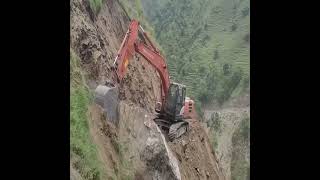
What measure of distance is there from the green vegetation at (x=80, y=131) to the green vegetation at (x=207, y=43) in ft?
5.59

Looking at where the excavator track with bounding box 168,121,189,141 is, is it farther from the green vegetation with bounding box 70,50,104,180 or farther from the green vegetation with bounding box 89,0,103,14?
the green vegetation with bounding box 89,0,103,14

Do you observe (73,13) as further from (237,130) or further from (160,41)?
(237,130)

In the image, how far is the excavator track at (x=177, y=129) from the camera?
402 inches

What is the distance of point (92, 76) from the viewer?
943 centimetres

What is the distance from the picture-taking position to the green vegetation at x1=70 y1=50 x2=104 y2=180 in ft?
30.4

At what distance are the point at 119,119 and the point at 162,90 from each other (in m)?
0.97

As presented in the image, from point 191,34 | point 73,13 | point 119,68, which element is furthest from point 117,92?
point 191,34

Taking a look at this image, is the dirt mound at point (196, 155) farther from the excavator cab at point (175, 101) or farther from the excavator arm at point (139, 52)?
the excavator arm at point (139, 52)

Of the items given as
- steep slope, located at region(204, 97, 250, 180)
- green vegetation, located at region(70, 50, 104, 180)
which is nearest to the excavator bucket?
green vegetation, located at region(70, 50, 104, 180)

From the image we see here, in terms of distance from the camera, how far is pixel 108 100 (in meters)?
9.54

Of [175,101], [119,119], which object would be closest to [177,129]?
[175,101]

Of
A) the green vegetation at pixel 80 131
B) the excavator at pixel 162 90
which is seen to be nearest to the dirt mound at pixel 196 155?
the excavator at pixel 162 90

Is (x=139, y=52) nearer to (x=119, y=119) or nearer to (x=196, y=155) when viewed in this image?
(x=119, y=119)

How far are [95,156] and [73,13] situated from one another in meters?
1.76
